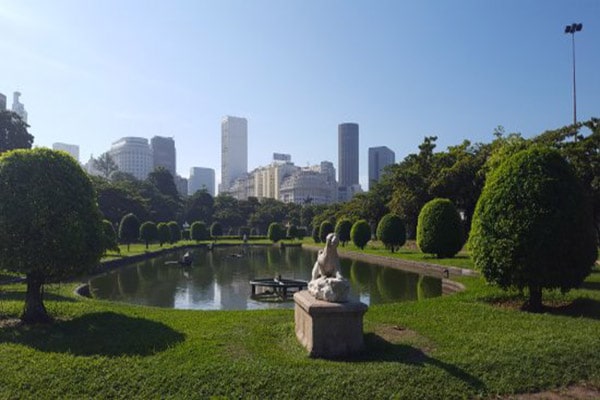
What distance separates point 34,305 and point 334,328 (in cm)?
586

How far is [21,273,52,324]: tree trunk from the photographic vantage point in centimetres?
855

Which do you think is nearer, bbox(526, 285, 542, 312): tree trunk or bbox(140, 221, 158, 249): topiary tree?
bbox(526, 285, 542, 312): tree trunk

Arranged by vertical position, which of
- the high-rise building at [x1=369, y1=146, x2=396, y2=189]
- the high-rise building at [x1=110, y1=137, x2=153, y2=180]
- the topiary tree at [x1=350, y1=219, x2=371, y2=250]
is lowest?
the topiary tree at [x1=350, y1=219, x2=371, y2=250]

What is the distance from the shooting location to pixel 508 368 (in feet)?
19.7

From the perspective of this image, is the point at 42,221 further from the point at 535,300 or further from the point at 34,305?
the point at 535,300

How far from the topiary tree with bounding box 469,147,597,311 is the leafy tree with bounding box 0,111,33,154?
36732 mm

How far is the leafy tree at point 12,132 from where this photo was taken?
35.8 meters

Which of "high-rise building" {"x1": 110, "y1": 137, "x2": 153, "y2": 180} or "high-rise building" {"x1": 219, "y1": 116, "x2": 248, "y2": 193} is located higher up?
"high-rise building" {"x1": 219, "y1": 116, "x2": 248, "y2": 193}

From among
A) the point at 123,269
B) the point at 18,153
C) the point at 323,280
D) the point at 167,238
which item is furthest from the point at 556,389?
the point at 167,238

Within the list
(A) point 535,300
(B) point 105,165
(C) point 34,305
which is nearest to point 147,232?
(C) point 34,305

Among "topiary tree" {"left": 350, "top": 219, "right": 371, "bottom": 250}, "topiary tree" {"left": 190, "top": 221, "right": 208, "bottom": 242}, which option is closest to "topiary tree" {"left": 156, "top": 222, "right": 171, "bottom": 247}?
"topiary tree" {"left": 190, "top": 221, "right": 208, "bottom": 242}

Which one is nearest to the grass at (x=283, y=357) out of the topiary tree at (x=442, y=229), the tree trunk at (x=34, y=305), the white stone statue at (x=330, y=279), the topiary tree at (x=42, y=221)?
the tree trunk at (x=34, y=305)

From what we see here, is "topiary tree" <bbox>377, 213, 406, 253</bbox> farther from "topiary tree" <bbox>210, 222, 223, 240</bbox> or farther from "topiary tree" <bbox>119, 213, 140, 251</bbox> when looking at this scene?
"topiary tree" <bbox>210, 222, 223, 240</bbox>

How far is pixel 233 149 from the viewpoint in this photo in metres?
185
